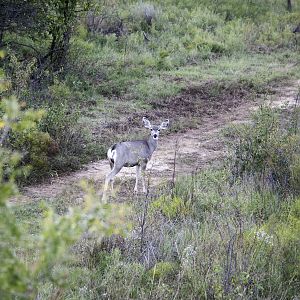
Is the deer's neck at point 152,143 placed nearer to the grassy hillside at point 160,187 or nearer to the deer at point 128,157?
the deer at point 128,157

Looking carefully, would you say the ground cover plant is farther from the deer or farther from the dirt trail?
the deer

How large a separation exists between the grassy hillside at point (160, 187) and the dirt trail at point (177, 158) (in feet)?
0.91

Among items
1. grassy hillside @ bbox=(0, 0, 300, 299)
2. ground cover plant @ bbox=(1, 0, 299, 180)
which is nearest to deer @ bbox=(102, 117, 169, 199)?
grassy hillside @ bbox=(0, 0, 300, 299)

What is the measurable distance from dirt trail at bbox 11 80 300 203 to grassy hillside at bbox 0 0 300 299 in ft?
0.91

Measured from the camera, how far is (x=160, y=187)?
9.30 m

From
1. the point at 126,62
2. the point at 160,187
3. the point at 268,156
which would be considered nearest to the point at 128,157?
the point at 160,187

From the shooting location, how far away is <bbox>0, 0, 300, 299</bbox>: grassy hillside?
2744 millimetres

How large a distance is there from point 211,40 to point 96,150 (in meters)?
12.0

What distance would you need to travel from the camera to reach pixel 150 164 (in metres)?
11.7

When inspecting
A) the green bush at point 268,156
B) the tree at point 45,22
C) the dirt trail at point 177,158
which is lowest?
the dirt trail at point 177,158

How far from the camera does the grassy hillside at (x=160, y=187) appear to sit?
274 centimetres

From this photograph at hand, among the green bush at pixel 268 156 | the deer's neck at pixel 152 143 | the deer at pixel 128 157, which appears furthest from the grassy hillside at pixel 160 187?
the deer's neck at pixel 152 143

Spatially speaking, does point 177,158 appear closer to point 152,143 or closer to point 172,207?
→ point 152,143

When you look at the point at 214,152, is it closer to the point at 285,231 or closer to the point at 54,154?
the point at 54,154
